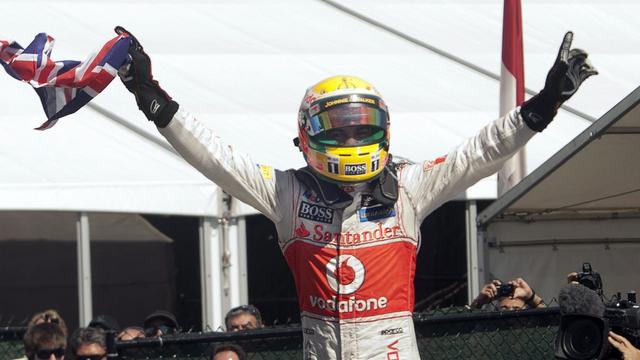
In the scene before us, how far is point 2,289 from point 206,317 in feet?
7.22

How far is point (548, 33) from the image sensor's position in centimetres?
1048

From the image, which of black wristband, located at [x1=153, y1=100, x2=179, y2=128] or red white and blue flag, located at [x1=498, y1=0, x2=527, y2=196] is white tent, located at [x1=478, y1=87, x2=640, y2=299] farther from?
black wristband, located at [x1=153, y1=100, x2=179, y2=128]

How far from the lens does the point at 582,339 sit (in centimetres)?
396

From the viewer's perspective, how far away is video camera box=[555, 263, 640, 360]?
3930 millimetres

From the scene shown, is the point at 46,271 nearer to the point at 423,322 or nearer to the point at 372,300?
the point at 423,322

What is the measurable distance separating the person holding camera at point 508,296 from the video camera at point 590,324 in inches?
51.1

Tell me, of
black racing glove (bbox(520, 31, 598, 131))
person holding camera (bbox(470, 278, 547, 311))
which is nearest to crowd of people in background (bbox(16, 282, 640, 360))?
person holding camera (bbox(470, 278, 547, 311))

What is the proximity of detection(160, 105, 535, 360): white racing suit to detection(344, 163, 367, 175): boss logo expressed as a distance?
0.42 ft

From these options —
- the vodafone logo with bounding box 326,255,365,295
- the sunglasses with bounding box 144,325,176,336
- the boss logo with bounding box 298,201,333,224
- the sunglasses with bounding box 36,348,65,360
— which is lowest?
the sunglasses with bounding box 36,348,65,360

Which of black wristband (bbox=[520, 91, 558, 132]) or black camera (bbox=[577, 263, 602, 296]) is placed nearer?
black wristband (bbox=[520, 91, 558, 132])

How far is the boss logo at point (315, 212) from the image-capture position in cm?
379

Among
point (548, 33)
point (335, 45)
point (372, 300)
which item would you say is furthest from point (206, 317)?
point (548, 33)

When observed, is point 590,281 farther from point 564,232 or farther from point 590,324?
point 564,232

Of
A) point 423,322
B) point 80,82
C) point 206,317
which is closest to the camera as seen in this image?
point 80,82
